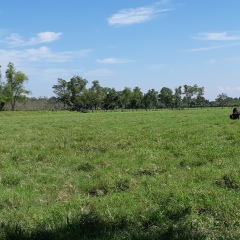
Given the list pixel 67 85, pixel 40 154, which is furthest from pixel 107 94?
pixel 40 154

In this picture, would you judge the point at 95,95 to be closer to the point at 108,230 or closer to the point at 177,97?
the point at 177,97

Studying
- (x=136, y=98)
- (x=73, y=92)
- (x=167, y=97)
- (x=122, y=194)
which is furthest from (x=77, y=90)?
(x=122, y=194)

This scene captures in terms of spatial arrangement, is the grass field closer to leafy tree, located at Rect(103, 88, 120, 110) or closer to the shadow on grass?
the shadow on grass

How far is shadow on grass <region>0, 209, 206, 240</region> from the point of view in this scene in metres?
5.58

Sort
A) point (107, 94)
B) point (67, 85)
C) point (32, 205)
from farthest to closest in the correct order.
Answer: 1. point (107, 94)
2. point (67, 85)
3. point (32, 205)

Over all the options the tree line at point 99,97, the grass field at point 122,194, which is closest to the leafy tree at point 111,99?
the tree line at point 99,97

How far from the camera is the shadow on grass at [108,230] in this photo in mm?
5578

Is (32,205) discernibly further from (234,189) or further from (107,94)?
(107,94)

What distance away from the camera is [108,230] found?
587cm

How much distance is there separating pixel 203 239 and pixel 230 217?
1.14 m

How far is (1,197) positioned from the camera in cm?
786

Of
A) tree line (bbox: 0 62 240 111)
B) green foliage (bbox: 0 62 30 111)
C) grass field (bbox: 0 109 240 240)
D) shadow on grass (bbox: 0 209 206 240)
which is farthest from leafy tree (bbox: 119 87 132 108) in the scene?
shadow on grass (bbox: 0 209 206 240)

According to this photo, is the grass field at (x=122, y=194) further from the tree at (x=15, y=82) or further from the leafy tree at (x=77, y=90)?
the leafy tree at (x=77, y=90)

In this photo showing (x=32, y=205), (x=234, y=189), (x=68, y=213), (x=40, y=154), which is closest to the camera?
(x=68, y=213)
